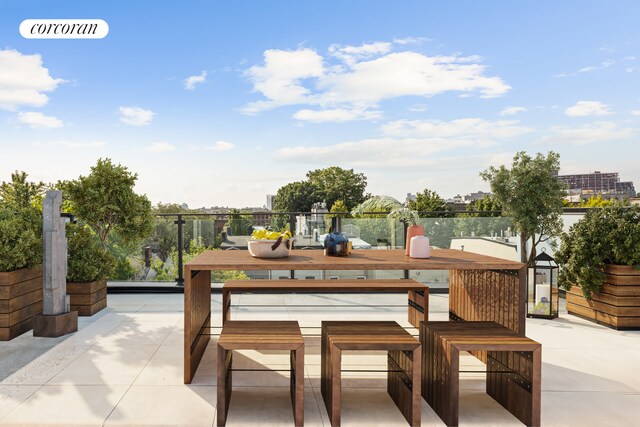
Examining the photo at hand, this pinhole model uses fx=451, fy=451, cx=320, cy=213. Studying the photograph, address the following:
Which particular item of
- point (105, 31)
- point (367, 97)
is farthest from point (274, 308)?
point (367, 97)

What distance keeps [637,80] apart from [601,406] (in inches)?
352

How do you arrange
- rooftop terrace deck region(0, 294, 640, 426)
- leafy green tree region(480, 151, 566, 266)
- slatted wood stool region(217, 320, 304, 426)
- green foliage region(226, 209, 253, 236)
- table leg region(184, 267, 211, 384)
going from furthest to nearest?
green foliage region(226, 209, 253, 236)
leafy green tree region(480, 151, 566, 266)
table leg region(184, 267, 211, 384)
rooftop terrace deck region(0, 294, 640, 426)
slatted wood stool region(217, 320, 304, 426)

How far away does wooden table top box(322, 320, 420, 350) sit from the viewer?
2.13 m

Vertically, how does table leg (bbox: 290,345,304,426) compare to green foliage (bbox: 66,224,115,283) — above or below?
below

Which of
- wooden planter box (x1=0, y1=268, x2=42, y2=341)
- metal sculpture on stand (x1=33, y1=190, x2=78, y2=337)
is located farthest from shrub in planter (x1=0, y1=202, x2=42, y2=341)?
metal sculpture on stand (x1=33, y1=190, x2=78, y2=337)

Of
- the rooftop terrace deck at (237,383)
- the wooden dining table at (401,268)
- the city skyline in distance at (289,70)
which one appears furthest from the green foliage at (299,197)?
the wooden dining table at (401,268)

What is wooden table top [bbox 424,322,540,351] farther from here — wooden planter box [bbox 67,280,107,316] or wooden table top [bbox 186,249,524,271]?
wooden planter box [bbox 67,280,107,316]

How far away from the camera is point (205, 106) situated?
38.2 ft

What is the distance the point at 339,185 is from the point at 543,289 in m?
46.5

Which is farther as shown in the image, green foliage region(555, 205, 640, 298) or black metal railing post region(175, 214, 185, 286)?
black metal railing post region(175, 214, 185, 286)

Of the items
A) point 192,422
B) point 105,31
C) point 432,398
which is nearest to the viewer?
point 192,422

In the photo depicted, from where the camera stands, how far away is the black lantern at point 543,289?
4.43 m

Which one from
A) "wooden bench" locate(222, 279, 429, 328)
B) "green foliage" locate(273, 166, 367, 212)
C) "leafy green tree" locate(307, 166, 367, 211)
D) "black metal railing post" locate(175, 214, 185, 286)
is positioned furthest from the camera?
"leafy green tree" locate(307, 166, 367, 211)

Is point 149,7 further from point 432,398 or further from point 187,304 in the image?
point 432,398
